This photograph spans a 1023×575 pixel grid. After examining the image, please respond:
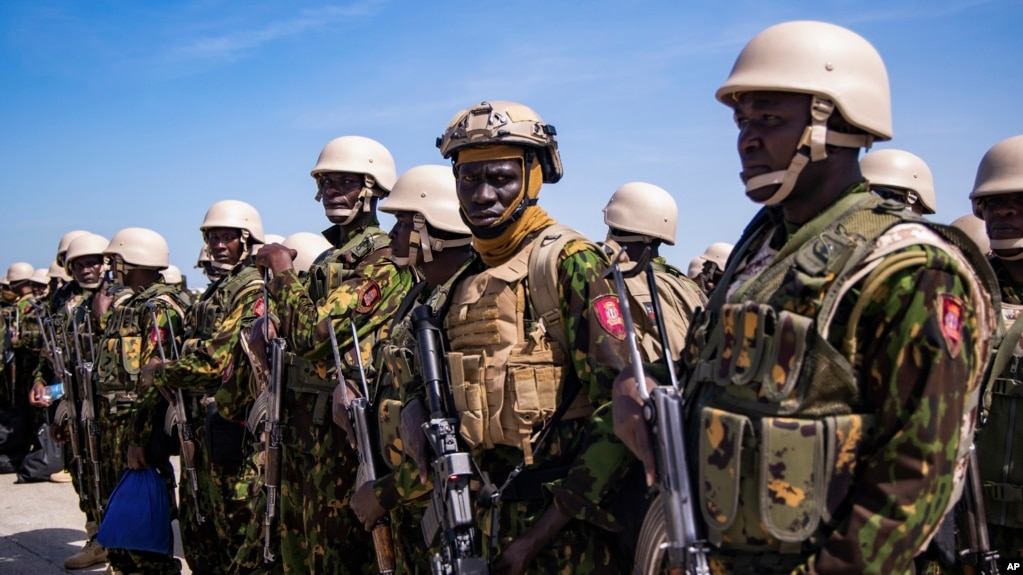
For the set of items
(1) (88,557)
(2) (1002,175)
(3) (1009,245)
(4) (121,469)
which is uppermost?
(2) (1002,175)

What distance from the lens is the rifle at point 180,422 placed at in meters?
7.75

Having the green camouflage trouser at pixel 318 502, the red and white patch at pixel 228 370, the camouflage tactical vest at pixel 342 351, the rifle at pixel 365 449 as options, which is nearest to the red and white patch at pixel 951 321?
the rifle at pixel 365 449

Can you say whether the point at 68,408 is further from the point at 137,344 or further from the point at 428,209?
the point at 428,209

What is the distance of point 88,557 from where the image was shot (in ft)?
29.3

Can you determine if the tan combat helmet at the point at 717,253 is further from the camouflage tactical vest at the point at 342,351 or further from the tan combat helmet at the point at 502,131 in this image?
the tan combat helmet at the point at 502,131

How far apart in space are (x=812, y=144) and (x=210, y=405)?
19.6 ft

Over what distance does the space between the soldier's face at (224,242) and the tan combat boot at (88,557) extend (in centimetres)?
277

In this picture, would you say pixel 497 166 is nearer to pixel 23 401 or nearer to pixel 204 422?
pixel 204 422

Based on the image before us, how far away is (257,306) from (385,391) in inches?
100

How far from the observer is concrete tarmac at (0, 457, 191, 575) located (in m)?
9.00

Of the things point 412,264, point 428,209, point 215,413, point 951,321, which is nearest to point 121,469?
point 215,413

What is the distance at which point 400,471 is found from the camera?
4.12 meters

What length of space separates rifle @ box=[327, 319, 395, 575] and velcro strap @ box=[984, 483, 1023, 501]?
2662 millimetres

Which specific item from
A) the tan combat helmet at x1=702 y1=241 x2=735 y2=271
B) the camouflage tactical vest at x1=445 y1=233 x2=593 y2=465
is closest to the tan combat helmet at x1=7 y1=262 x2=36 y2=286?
the tan combat helmet at x1=702 y1=241 x2=735 y2=271
